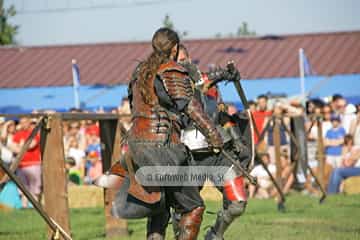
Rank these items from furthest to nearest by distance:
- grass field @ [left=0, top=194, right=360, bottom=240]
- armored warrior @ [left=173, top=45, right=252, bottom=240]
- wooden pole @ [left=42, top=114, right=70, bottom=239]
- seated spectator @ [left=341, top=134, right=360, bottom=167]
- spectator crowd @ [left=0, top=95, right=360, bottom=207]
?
seated spectator @ [left=341, top=134, right=360, bottom=167] → spectator crowd @ [left=0, top=95, right=360, bottom=207] → grass field @ [left=0, top=194, right=360, bottom=240] → wooden pole @ [left=42, top=114, right=70, bottom=239] → armored warrior @ [left=173, top=45, right=252, bottom=240]

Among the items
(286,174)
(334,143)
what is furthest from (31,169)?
(334,143)

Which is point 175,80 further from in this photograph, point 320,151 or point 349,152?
point 320,151

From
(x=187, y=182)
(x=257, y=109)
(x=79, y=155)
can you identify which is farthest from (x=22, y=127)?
(x=187, y=182)

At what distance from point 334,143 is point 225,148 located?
8.50m

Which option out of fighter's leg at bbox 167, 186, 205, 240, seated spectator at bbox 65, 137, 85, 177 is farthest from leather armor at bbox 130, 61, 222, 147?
→ seated spectator at bbox 65, 137, 85, 177

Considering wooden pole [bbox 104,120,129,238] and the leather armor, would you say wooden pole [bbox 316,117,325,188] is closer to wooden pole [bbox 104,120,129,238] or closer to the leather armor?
wooden pole [bbox 104,120,129,238]

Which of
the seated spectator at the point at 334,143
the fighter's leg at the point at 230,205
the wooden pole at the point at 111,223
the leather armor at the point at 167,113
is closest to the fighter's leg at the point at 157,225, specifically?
the leather armor at the point at 167,113

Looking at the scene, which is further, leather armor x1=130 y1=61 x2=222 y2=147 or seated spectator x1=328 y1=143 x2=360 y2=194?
seated spectator x1=328 y1=143 x2=360 y2=194

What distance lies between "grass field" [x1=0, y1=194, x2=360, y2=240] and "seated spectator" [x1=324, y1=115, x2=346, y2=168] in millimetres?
1944

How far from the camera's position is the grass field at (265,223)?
9.97m

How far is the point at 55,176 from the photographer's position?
9.25 meters

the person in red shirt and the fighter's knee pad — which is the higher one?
the fighter's knee pad

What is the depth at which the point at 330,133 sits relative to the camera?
1686 cm

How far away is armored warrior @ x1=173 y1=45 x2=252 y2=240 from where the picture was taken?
330 inches
